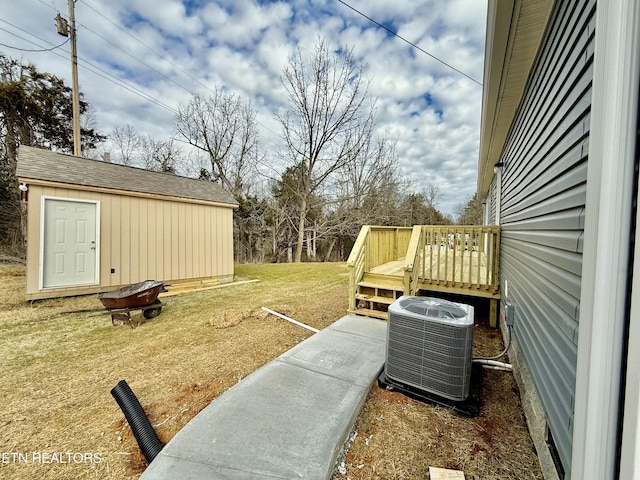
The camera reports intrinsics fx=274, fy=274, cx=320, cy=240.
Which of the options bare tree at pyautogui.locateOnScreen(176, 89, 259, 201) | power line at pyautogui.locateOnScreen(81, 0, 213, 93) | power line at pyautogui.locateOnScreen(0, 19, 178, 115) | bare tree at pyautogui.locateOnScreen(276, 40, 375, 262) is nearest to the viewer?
power line at pyautogui.locateOnScreen(81, 0, 213, 93)

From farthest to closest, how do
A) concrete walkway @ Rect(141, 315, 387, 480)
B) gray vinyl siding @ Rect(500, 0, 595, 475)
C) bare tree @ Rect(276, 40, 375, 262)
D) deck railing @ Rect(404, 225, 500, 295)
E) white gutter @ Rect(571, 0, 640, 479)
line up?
bare tree @ Rect(276, 40, 375, 262)
deck railing @ Rect(404, 225, 500, 295)
concrete walkway @ Rect(141, 315, 387, 480)
gray vinyl siding @ Rect(500, 0, 595, 475)
white gutter @ Rect(571, 0, 640, 479)

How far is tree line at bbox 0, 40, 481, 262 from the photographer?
14273mm

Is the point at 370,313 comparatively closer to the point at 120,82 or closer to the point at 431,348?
the point at 431,348

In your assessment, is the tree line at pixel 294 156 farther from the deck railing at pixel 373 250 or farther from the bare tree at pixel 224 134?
the deck railing at pixel 373 250

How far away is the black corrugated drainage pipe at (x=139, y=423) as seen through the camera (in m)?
1.75

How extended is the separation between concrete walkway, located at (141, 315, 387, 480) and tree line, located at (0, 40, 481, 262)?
12.6 meters

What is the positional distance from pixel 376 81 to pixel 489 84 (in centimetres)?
1237

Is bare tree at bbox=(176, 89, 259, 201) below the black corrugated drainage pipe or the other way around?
the other way around

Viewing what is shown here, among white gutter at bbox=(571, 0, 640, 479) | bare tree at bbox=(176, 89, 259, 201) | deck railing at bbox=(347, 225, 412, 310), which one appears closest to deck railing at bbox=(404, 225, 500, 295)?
deck railing at bbox=(347, 225, 412, 310)

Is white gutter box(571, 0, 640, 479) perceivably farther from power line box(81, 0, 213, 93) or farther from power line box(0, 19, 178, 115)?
power line box(81, 0, 213, 93)

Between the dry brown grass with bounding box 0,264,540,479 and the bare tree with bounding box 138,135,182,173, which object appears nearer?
the dry brown grass with bounding box 0,264,540,479

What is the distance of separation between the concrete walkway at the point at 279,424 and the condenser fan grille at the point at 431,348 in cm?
38

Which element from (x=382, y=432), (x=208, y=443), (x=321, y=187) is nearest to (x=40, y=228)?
(x=208, y=443)

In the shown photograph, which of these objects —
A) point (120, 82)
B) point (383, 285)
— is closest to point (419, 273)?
point (383, 285)
